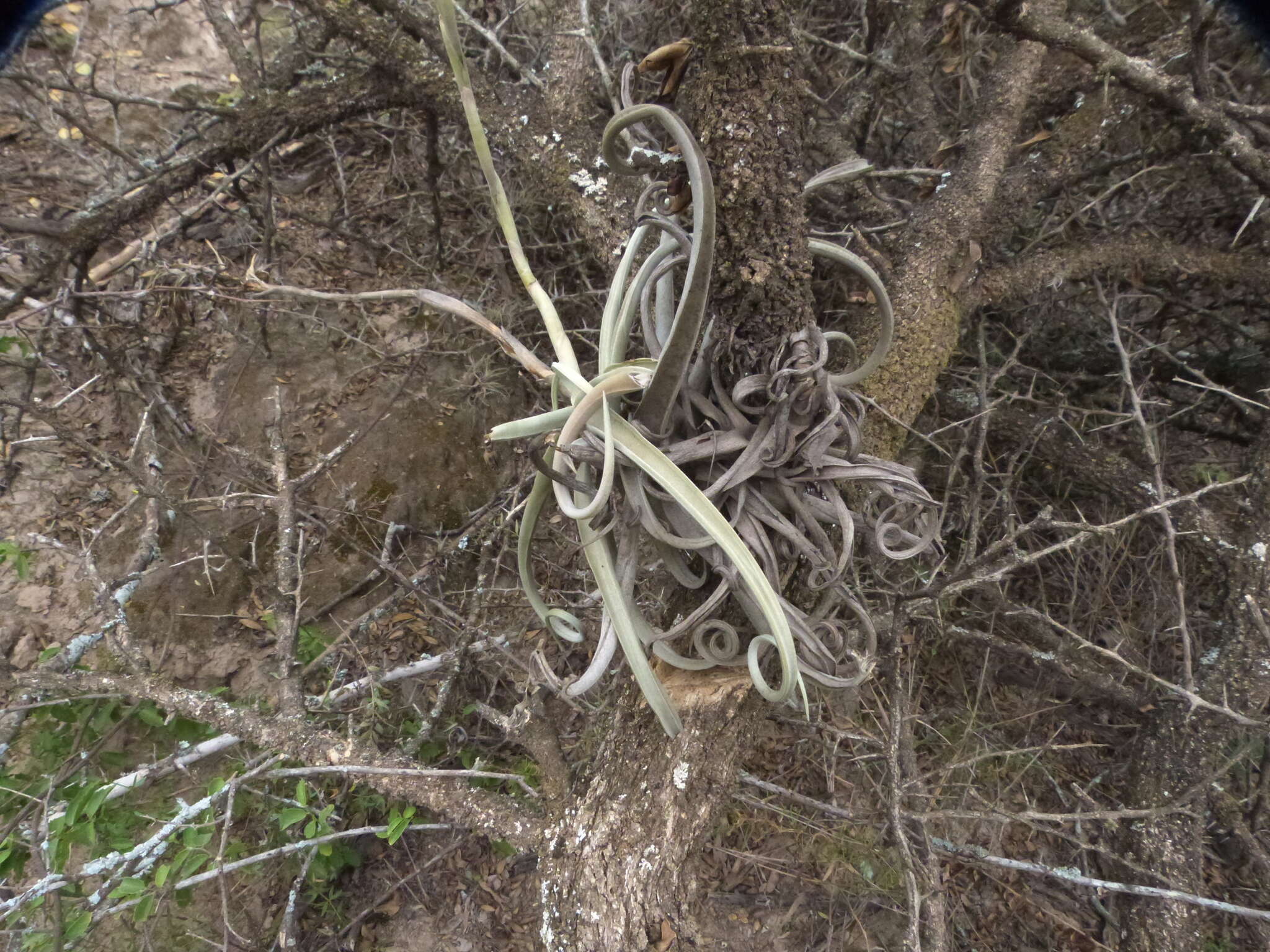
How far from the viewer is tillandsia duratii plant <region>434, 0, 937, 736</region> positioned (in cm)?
67

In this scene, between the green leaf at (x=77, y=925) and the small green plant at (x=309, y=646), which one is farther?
the small green plant at (x=309, y=646)

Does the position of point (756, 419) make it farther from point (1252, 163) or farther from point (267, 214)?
point (267, 214)

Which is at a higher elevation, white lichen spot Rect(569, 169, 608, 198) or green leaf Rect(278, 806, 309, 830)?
white lichen spot Rect(569, 169, 608, 198)

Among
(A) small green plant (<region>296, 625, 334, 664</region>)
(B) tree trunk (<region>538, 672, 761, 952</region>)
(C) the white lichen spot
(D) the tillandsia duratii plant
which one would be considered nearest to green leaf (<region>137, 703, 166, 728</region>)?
(A) small green plant (<region>296, 625, 334, 664</region>)

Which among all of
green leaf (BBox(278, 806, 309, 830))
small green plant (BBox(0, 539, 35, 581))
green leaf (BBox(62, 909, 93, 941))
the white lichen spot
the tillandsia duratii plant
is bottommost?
green leaf (BBox(278, 806, 309, 830))

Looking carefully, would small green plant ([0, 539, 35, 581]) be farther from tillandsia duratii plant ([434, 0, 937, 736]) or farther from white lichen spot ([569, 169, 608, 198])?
white lichen spot ([569, 169, 608, 198])

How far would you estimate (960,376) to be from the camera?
166 cm

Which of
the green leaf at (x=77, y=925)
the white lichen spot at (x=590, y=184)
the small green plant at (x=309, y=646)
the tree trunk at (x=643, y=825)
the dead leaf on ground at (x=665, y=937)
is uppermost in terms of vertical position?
the white lichen spot at (x=590, y=184)

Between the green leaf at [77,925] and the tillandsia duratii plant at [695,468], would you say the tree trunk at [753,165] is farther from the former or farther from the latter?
the green leaf at [77,925]

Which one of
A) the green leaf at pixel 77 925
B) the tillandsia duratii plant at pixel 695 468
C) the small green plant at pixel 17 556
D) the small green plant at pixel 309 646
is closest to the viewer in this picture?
the tillandsia duratii plant at pixel 695 468

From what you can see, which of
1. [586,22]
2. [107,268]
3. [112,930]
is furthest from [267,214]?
[112,930]

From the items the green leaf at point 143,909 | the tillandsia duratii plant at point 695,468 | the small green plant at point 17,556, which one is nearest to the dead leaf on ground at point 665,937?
the tillandsia duratii plant at point 695,468

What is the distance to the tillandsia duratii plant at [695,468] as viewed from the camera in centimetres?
67

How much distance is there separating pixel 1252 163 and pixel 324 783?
2226 mm
